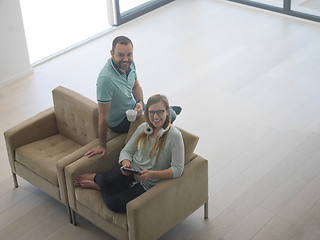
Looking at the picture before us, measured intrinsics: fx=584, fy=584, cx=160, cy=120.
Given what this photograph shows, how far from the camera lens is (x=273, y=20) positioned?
8680 mm

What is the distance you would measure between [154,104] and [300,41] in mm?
4222

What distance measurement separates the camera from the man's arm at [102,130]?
4750 mm

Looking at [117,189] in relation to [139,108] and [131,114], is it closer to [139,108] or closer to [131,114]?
[131,114]

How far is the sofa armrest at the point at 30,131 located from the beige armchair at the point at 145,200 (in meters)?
0.80

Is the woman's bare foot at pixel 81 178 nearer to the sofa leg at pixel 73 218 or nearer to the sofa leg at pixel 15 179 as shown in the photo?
the sofa leg at pixel 73 218

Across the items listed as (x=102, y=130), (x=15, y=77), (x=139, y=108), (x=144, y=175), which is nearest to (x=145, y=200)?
(x=144, y=175)

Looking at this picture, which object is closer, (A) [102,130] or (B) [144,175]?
(B) [144,175]

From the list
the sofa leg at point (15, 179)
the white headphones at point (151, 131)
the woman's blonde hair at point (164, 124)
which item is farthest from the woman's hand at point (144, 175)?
the sofa leg at point (15, 179)

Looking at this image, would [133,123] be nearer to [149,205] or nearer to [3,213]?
[149,205]

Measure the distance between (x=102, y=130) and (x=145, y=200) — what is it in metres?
0.81

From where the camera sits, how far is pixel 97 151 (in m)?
4.82

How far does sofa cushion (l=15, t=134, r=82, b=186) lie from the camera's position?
502 cm

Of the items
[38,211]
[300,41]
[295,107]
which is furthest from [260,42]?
[38,211]

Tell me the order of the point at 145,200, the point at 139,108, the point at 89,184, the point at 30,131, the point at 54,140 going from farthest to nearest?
the point at 54,140 < the point at 30,131 < the point at 139,108 < the point at 89,184 < the point at 145,200
